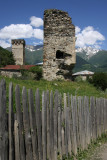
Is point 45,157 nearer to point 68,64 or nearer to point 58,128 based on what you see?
point 58,128

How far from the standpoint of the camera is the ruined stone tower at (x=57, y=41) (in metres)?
15.0

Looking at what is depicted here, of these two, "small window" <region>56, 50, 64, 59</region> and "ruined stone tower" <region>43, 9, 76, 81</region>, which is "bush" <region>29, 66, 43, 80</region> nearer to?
"ruined stone tower" <region>43, 9, 76, 81</region>

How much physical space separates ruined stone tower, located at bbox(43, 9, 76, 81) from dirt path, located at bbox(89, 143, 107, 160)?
1080 centimetres

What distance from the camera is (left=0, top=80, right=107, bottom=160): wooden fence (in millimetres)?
2574

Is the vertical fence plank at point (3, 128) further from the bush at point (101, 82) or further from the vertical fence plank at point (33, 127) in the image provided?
the bush at point (101, 82)

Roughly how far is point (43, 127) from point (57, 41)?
1274cm

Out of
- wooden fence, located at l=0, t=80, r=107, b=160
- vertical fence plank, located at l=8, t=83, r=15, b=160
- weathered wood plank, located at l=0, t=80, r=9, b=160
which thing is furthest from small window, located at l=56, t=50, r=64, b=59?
weathered wood plank, located at l=0, t=80, r=9, b=160

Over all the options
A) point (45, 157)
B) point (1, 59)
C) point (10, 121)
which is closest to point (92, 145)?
point (45, 157)

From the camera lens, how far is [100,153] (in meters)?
4.49

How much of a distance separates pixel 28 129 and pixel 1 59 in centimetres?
4492

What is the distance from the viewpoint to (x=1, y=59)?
45.1m

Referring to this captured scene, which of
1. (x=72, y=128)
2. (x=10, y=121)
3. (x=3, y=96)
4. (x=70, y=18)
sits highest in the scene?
(x=70, y=18)

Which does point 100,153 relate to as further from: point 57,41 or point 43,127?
point 57,41

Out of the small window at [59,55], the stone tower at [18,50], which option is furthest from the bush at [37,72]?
the stone tower at [18,50]
